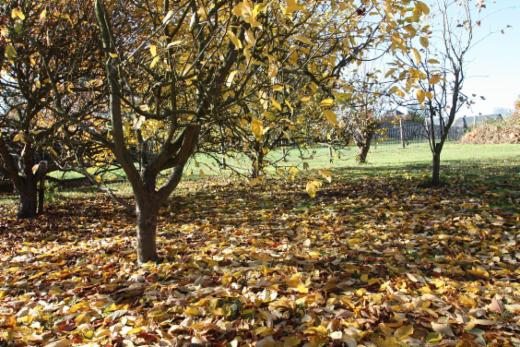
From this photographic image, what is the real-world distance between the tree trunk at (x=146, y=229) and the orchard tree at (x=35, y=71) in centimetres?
149

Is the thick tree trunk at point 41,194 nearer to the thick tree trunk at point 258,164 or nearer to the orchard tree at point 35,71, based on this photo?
the orchard tree at point 35,71

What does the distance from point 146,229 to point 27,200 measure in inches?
169

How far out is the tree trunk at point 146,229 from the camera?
12.4 feet

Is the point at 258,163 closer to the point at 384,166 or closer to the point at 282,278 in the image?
the point at 282,278

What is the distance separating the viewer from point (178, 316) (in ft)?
8.86

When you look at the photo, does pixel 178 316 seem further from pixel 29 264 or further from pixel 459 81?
pixel 459 81

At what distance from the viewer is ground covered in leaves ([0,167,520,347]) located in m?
2.45

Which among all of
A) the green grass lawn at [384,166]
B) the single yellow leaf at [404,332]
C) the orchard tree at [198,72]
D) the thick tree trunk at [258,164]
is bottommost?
the single yellow leaf at [404,332]

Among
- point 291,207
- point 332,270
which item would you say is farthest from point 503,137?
point 332,270

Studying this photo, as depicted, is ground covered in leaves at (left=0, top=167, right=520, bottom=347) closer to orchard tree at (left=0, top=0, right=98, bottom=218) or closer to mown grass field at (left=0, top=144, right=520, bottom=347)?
mown grass field at (left=0, top=144, right=520, bottom=347)

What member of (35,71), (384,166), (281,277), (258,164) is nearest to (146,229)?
(258,164)

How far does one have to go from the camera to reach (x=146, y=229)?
3.82 m

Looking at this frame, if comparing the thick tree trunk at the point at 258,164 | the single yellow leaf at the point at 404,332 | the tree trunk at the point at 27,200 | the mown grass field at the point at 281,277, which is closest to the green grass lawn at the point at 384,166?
the thick tree trunk at the point at 258,164

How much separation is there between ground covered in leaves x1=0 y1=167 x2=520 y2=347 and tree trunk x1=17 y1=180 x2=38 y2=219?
501 mm
